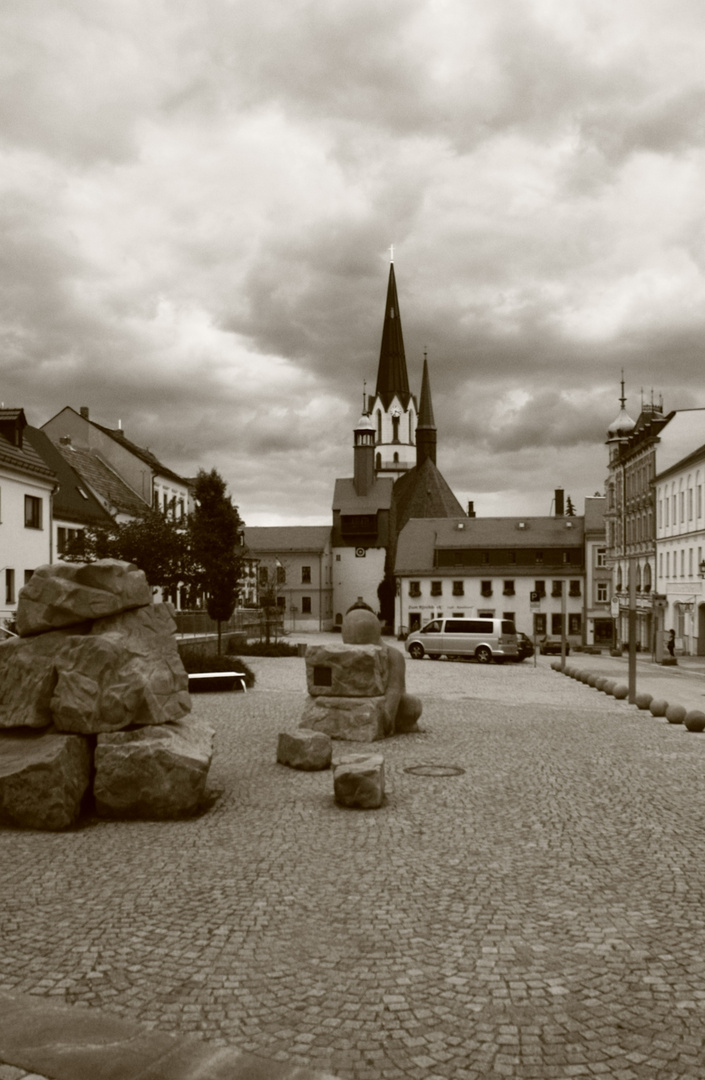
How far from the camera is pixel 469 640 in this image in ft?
137

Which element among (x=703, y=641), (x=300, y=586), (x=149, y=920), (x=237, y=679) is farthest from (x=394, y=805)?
(x=300, y=586)

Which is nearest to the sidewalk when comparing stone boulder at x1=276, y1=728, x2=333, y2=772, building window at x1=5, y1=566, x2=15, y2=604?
stone boulder at x1=276, y1=728, x2=333, y2=772

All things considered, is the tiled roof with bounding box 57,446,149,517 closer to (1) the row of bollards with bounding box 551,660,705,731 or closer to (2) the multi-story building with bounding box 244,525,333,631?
(1) the row of bollards with bounding box 551,660,705,731

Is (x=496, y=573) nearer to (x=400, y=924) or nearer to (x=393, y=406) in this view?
(x=393, y=406)

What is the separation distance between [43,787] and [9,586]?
27257 millimetres

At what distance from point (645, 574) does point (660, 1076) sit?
195 feet

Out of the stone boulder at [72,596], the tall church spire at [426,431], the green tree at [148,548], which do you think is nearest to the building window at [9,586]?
the green tree at [148,548]

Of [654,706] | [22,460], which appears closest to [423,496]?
[22,460]

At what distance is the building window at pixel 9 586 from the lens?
35.3 metres

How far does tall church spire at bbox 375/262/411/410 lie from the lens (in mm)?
123125

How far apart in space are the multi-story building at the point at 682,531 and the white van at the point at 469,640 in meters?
8.96

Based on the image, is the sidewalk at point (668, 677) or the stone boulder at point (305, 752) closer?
the stone boulder at point (305, 752)

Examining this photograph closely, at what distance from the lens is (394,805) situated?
11391mm

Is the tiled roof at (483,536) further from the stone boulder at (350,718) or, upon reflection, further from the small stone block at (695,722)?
the stone boulder at (350,718)
